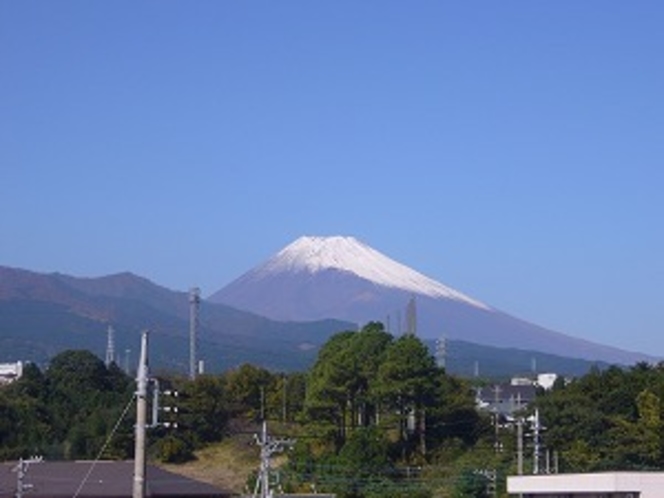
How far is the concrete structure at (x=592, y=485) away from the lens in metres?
30.8

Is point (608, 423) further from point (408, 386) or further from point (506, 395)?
point (506, 395)

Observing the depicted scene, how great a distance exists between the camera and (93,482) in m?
40.4

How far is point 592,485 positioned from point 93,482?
14.3m

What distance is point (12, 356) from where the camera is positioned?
7805 inches

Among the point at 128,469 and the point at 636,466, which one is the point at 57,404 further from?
the point at 636,466

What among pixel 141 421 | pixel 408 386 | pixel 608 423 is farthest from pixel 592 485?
pixel 408 386

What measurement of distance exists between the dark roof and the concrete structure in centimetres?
971

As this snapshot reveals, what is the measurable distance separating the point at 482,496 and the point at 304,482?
19.0 ft

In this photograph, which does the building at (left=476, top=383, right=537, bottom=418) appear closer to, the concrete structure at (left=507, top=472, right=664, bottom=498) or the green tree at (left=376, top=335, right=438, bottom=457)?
the green tree at (left=376, top=335, right=438, bottom=457)

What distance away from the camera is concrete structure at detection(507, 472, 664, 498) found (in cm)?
3078

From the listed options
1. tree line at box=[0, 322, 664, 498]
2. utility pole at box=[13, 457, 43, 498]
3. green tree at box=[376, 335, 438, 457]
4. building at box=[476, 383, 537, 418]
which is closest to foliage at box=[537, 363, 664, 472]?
tree line at box=[0, 322, 664, 498]

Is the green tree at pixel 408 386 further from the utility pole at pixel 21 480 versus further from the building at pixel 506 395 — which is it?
the building at pixel 506 395

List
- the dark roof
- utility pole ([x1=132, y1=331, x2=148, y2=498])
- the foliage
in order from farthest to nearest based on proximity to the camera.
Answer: the foliage → the dark roof → utility pole ([x1=132, y1=331, x2=148, y2=498])

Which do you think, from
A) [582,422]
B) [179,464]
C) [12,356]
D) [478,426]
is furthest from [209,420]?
[12,356]
